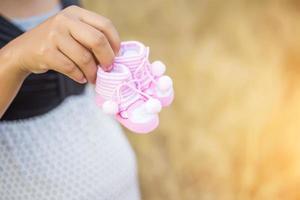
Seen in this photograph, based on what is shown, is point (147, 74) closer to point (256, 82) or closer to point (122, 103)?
point (122, 103)

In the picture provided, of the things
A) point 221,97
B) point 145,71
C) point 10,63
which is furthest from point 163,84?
point 221,97

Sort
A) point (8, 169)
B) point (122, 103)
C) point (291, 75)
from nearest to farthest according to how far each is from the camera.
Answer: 1. point (122, 103)
2. point (8, 169)
3. point (291, 75)

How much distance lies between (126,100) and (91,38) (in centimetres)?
8

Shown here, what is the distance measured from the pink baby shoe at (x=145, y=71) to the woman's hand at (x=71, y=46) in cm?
3

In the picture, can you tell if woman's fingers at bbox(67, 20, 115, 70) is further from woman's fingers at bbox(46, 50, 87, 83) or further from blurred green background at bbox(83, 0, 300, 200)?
blurred green background at bbox(83, 0, 300, 200)

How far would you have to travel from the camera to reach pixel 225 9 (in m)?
1.21

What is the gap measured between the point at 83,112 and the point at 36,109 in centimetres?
8

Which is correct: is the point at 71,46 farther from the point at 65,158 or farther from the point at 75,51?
the point at 65,158

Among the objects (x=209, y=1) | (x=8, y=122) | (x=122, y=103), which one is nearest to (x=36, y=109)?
(x=8, y=122)

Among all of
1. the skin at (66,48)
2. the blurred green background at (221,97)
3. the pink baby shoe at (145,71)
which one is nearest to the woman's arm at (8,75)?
the skin at (66,48)

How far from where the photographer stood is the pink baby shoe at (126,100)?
49 centimetres

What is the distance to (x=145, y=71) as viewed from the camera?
52 cm

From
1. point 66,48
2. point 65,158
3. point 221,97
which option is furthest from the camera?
point 221,97

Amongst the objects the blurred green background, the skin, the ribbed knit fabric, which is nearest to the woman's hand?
the skin
